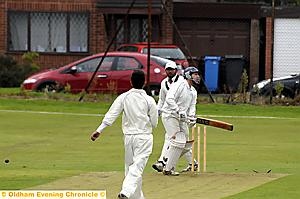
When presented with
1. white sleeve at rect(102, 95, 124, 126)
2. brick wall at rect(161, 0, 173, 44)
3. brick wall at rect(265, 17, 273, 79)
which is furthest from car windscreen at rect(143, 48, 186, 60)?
white sleeve at rect(102, 95, 124, 126)

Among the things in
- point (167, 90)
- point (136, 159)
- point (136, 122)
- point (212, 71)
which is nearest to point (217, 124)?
point (167, 90)

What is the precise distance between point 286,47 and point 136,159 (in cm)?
2641

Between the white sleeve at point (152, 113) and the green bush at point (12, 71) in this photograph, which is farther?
the green bush at point (12, 71)

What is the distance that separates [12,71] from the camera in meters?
36.9

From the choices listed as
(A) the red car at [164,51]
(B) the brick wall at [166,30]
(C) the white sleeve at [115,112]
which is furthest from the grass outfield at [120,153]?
(B) the brick wall at [166,30]

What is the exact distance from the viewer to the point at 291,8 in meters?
39.6

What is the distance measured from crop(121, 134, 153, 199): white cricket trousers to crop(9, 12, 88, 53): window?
27.8 metres

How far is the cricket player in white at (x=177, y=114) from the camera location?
16.3m

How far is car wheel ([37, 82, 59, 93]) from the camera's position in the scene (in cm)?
2995

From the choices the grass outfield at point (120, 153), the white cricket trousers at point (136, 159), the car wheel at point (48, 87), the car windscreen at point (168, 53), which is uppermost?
the car windscreen at point (168, 53)

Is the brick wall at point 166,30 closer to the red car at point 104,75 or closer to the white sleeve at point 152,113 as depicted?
the red car at point 104,75

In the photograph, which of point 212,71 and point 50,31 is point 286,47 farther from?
point 50,31

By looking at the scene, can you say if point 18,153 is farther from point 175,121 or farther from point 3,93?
point 3,93

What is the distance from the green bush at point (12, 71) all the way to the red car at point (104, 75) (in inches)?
240
